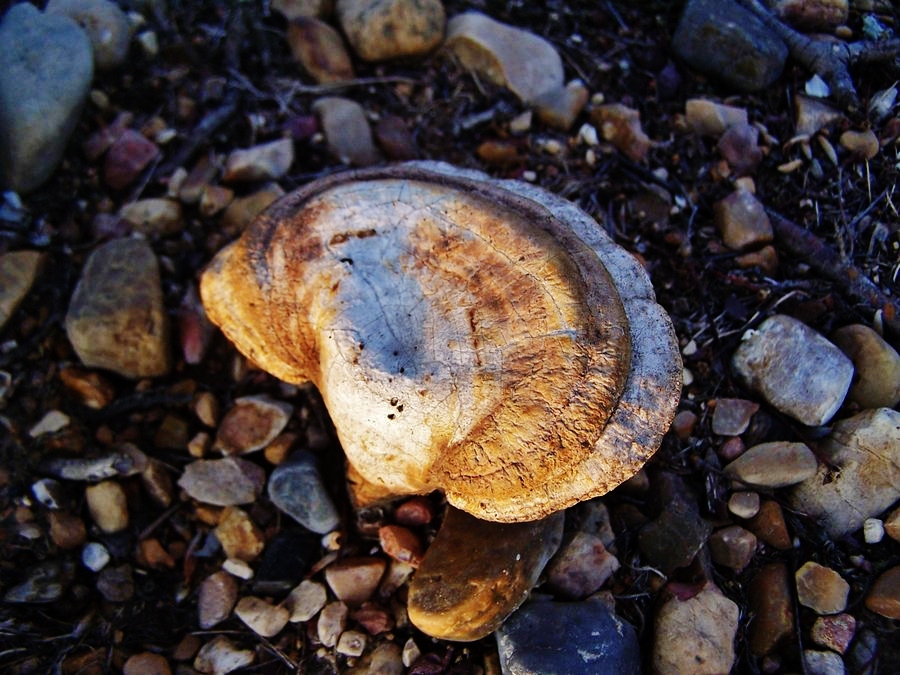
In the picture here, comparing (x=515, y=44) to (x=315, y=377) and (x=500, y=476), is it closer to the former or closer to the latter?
(x=315, y=377)

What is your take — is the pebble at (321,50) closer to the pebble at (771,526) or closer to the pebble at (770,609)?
the pebble at (771,526)

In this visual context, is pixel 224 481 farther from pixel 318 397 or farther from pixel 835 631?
pixel 835 631

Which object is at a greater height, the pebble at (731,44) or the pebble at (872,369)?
the pebble at (731,44)

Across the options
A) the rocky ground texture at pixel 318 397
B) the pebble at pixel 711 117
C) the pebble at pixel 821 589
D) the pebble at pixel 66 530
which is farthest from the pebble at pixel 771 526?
the pebble at pixel 66 530

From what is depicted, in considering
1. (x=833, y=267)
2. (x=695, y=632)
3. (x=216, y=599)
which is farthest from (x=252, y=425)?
(x=833, y=267)

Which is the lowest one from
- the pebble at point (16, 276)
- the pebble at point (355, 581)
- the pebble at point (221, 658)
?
the pebble at point (221, 658)

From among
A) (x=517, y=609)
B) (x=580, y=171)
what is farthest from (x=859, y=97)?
(x=517, y=609)
